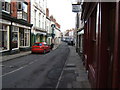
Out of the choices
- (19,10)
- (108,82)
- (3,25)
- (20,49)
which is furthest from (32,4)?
(108,82)

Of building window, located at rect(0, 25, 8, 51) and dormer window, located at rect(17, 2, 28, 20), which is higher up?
dormer window, located at rect(17, 2, 28, 20)

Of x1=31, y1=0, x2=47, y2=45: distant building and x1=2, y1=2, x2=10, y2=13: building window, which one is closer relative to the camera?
x1=2, y1=2, x2=10, y2=13: building window

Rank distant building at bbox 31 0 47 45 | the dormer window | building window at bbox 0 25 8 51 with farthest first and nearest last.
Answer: distant building at bbox 31 0 47 45 → the dormer window → building window at bbox 0 25 8 51

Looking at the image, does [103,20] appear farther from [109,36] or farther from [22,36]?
[22,36]

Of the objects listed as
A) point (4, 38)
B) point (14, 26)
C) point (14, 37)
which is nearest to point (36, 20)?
point (14, 37)

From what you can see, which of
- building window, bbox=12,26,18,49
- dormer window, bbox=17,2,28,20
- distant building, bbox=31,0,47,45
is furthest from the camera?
distant building, bbox=31,0,47,45

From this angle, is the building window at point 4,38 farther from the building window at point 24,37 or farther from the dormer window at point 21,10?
the building window at point 24,37

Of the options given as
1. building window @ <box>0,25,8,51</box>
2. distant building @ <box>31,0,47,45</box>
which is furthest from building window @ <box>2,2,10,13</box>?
distant building @ <box>31,0,47,45</box>

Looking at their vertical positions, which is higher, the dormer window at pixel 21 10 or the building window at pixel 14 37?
the dormer window at pixel 21 10

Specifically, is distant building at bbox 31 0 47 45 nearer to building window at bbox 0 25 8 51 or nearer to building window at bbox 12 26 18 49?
building window at bbox 12 26 18 49

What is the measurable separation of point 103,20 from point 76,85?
3.10 meters

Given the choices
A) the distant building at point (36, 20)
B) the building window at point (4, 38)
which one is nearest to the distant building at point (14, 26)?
the building window at point (4, 38)

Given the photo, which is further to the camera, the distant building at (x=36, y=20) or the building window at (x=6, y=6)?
the distant building at (x=36, y=20)

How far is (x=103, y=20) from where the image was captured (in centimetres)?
448
